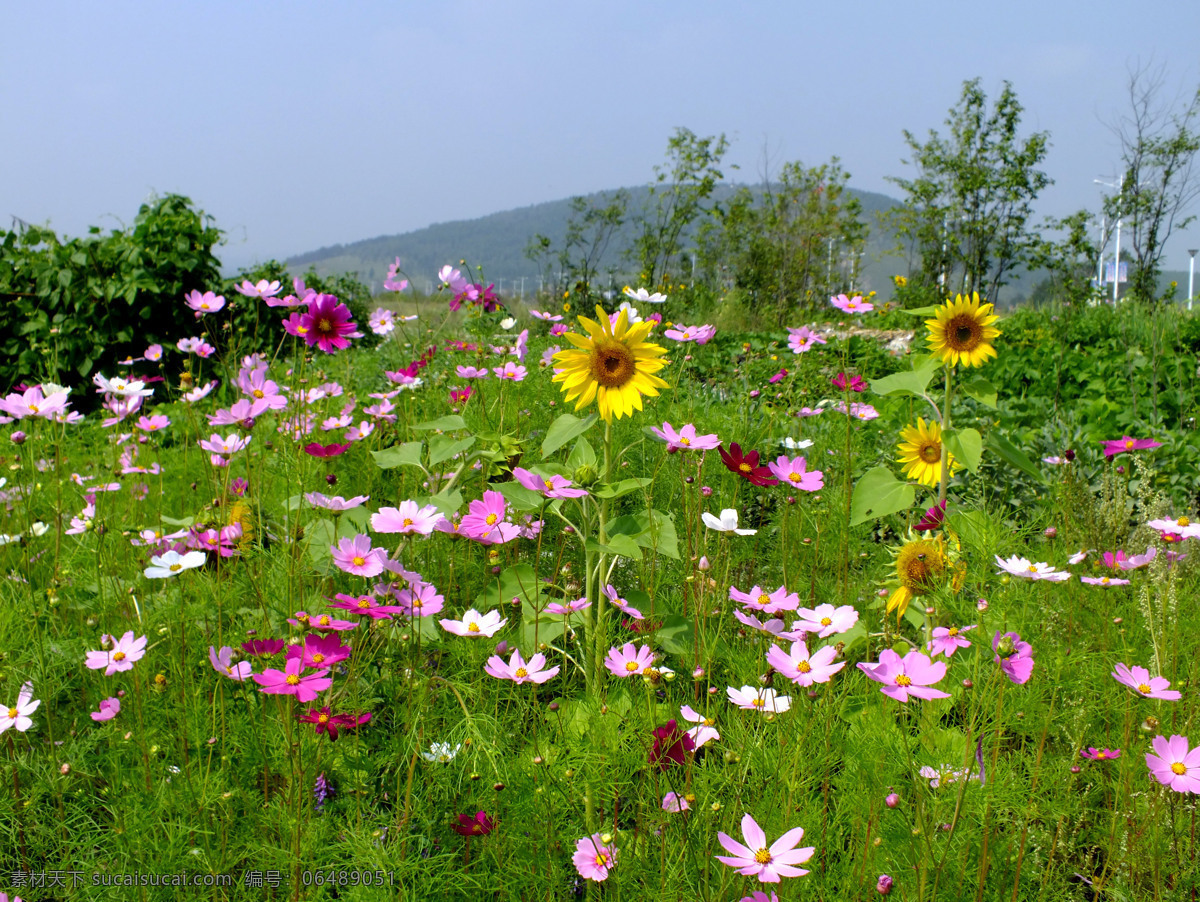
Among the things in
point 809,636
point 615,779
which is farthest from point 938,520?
point 615,779

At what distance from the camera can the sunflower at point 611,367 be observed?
5.02 ft

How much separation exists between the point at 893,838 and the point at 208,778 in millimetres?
1040

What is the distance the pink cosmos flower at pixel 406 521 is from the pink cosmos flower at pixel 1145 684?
1109 mm

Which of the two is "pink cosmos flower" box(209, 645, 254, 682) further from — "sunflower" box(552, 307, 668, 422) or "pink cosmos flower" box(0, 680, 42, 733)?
"sunflower" box(552, 307, 668, 422)

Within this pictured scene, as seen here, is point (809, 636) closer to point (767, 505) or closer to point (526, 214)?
point (767, 505)

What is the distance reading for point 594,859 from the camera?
102 cm

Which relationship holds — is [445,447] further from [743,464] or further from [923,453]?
[923,453]

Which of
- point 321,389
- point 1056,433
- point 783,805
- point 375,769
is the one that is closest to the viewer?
point 783,805

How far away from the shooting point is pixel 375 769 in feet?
4.36

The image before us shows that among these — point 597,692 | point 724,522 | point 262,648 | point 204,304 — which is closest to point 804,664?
point 724,522

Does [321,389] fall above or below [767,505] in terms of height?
above

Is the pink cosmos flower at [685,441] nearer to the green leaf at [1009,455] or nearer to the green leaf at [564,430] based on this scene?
the green leaf at [564,430]

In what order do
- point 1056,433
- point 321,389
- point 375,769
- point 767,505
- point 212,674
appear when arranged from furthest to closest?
point 1056,433
point 767,505
point 321,389
point 212,674
point 375,769

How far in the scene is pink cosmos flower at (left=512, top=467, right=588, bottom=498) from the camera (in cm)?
132
